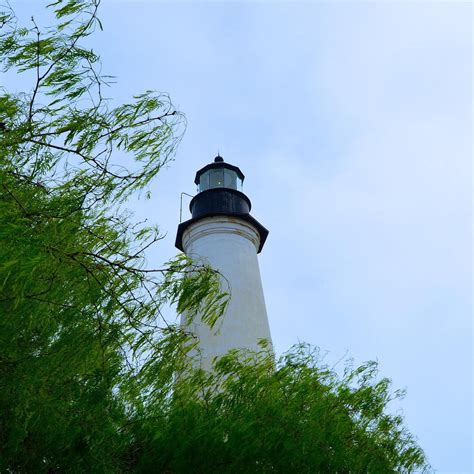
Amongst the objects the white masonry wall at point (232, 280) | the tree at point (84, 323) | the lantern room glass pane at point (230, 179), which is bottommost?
the tree at point (84, 323)

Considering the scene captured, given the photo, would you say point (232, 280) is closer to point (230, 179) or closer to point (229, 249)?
point (229, 249)

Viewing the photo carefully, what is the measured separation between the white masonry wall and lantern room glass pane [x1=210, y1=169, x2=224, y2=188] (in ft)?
4.58

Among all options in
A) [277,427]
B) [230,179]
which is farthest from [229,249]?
[277,427]

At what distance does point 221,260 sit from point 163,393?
585 cm

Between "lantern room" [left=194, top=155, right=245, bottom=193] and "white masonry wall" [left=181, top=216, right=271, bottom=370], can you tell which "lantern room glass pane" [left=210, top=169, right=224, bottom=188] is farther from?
"white masonry wall" [left=181, top=216, right=271, bottom=370]

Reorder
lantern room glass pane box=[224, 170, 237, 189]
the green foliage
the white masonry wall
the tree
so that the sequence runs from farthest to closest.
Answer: lantern room glass pane box=[224, 170, 237, 189] → the white masonry wall → the green foliage → the tree

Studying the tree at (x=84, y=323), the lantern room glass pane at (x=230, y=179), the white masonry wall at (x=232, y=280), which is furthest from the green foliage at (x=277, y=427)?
the lantern room glass pane at (x=230, y=179)

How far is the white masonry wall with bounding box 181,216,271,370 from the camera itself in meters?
8.95

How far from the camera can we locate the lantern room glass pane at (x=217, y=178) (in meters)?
11.9

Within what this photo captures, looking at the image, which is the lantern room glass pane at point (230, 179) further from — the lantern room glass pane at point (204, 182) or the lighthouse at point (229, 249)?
the lantern room glass pane at point (204, 182)

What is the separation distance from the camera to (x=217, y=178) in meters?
12.1

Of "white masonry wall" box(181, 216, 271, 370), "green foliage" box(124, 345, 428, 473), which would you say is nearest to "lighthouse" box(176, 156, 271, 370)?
"white masonry wall" box(181, 216, 271, 370)

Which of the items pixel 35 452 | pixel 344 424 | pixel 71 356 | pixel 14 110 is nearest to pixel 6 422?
pixel 35 452

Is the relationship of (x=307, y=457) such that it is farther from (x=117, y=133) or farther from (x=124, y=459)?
A: (x=117, y=133)
